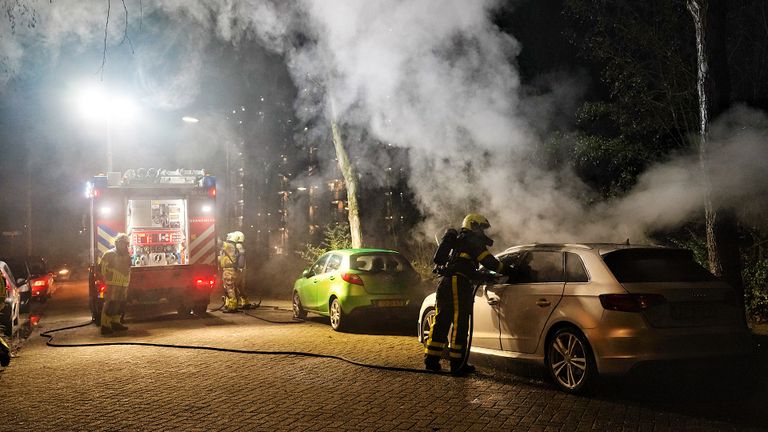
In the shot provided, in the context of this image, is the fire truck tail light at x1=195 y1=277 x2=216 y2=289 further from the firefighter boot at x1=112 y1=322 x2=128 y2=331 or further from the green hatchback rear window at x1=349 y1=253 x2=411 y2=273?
the green hatchback rear window at x1=349 y1=253 x2=411 y2=273

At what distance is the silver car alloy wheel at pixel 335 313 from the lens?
11586 mm

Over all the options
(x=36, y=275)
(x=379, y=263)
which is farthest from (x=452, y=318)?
(x=36, y=275)

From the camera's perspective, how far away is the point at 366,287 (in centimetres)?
1145

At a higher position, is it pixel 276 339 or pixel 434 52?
pixel 434 52

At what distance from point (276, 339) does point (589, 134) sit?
7818 millimetres

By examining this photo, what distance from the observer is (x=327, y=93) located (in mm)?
17219

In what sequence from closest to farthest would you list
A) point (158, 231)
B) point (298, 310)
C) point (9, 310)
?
point (9, 310) < point (298, 310) < point (158, 231)

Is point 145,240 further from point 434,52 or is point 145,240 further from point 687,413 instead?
point 687,413

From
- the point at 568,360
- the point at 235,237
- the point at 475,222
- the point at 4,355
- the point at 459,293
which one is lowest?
the point at 568,360

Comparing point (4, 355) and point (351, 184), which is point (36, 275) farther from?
point (4, 355)

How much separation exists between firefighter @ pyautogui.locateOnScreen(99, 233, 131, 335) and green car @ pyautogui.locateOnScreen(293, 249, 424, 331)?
364 centimetres

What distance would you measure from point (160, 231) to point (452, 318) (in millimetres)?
8706

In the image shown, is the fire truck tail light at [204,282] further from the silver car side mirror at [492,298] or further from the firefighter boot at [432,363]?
the silver car side mirror at [492,298]

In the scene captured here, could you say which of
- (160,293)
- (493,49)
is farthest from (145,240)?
(493,49)
